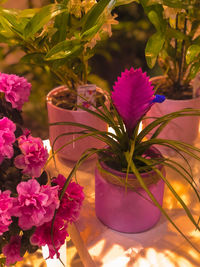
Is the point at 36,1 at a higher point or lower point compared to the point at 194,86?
higher

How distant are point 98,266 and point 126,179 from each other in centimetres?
21

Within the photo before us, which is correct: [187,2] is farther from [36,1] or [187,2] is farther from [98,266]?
[36,1]

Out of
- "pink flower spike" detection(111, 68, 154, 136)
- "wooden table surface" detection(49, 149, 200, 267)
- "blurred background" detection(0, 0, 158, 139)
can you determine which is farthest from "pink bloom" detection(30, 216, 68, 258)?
"blurred background" detection(0, 0, 158, 139)

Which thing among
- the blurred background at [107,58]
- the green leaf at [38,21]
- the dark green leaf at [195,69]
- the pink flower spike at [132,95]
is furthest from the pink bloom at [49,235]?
the blurred background at [107,58]

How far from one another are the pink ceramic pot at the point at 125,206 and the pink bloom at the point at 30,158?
0.15 m

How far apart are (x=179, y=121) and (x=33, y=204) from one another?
0.58 meters

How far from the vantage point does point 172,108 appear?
3.45ft

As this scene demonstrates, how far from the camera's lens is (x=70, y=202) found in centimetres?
76

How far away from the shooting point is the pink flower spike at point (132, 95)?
28.1 inches

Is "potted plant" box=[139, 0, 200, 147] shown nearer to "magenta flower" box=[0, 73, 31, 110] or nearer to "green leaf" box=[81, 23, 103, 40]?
"green leaf" box=[81, 23, 103, 40]

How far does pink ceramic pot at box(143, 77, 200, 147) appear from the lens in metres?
1.05

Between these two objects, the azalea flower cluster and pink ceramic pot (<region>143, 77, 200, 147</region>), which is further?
pink ceramic pot (<region>143, 77, 200, 147</region>)

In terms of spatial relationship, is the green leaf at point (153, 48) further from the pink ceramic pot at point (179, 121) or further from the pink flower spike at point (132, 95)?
the pink ceramic pot at point (179, 121)

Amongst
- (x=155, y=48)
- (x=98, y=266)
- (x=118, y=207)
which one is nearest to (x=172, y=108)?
(x=155, y=48)
